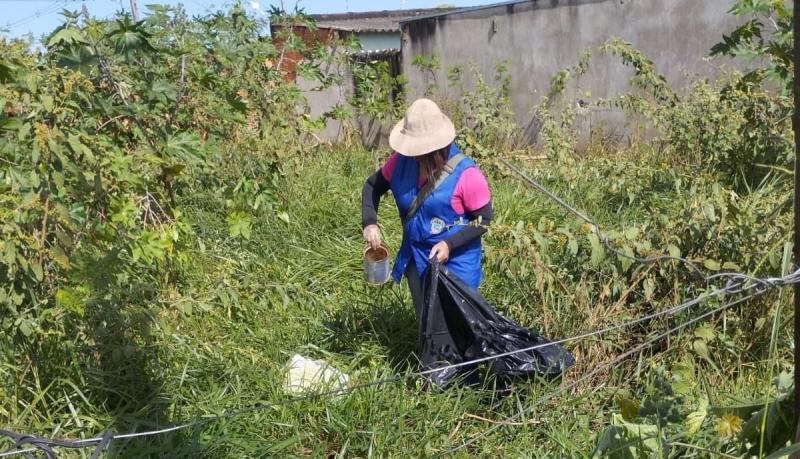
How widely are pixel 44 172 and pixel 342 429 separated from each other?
1531 mm

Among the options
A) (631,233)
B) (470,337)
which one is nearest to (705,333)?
(631,233)

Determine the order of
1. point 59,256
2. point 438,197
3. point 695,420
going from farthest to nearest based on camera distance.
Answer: point 438,197, point 59,256, point 695,420

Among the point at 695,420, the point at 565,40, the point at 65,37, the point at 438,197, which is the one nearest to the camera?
the point at 695,420

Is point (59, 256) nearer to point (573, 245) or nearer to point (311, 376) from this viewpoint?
point (311, 376)

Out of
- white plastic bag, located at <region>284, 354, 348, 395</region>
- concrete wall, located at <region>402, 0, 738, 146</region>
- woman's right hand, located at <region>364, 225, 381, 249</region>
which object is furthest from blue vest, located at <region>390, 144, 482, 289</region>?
concrete wall, located at <region>402, 0, 738, 146</region>

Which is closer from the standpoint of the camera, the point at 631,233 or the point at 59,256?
the point at 59,256

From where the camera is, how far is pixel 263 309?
4438 mm

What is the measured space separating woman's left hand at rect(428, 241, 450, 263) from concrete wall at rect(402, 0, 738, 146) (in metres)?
5.14

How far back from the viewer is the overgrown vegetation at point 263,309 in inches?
123

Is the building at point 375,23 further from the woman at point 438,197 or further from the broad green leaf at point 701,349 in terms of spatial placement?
the broad green leaf at point 701,349

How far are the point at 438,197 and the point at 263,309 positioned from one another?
1.43m

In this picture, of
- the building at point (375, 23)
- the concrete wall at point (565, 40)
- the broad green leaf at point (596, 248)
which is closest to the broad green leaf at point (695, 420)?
the broad green leaf at point (596, 248)

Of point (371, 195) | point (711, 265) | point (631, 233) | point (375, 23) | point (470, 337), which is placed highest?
point (371, 195)

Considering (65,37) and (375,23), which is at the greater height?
(65,37)
